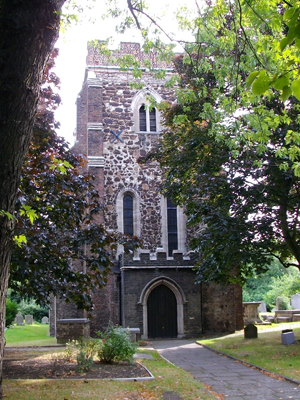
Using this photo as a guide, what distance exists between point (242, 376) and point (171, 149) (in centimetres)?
885

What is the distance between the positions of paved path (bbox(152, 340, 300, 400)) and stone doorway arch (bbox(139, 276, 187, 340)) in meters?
4.54

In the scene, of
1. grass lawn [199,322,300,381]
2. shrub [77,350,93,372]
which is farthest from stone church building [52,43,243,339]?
shrub [77,350,93,372]

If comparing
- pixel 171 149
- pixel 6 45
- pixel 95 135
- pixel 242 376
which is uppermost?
pixel 95 135

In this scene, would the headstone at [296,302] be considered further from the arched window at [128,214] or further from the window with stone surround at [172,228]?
the arched window at [128,214]

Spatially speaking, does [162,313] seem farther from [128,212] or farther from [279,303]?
[279,303]

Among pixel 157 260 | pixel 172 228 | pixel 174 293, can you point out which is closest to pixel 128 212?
pixel 172 228

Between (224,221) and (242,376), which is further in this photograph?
(224,221)

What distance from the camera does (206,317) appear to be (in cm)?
2164

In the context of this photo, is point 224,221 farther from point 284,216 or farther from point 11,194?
point 11,194

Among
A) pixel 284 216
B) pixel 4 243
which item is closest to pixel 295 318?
pixel 284 216

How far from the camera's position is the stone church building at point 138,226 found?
2120 cm

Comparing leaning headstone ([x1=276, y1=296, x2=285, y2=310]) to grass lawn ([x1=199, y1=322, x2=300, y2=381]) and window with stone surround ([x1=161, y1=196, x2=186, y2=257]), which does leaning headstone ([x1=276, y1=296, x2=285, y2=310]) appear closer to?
window with stone surround ([x1=161, y1=196, x2=186, y2=257])

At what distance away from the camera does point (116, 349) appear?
11.7 metres

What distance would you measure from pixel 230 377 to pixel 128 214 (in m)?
13.8
